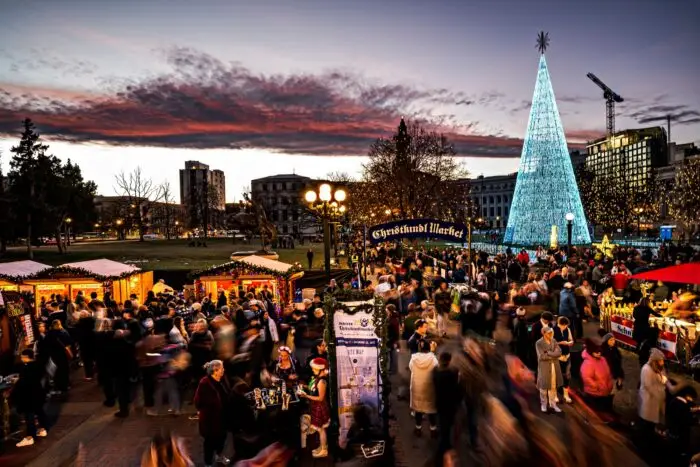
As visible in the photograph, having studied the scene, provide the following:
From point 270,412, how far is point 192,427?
2196 millimetres

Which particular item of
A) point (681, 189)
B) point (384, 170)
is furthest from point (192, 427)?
point (681, 189)

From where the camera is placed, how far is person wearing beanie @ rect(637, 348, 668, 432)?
6.75 m

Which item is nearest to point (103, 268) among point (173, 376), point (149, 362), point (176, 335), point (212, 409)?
point (176, 335)

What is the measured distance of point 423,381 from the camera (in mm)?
7480

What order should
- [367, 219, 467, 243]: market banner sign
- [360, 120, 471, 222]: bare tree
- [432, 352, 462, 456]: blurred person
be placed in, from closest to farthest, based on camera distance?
[432, 352, 462, 456]: blurred person → [367, 219, 467, 243]: market banner sign → [360, 120, 471, 222]: bare tree

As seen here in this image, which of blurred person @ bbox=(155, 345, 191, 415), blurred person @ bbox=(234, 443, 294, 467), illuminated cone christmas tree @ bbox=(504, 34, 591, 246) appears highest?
illuminated cone christmas tree @ bbox=(504, 34, 591, 246)

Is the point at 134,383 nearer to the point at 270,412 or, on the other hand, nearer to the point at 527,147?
the point at 270,412

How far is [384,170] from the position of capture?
4581 cm

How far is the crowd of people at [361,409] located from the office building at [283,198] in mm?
95557

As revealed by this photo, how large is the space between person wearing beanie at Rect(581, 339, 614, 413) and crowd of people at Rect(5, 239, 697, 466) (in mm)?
21

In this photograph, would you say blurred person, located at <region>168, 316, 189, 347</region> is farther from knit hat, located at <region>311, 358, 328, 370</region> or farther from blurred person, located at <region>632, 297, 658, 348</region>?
blurred person, located at <region>632, 297, 658, 348</region>

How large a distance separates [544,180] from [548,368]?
1225 inches

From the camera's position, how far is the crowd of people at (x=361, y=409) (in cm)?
650

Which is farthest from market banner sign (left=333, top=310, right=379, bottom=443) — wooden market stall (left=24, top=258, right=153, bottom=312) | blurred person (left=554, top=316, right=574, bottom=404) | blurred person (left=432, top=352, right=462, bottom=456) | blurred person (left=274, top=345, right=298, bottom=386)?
wooden market stall (left=24, top=258, right=153, bottom=312)
